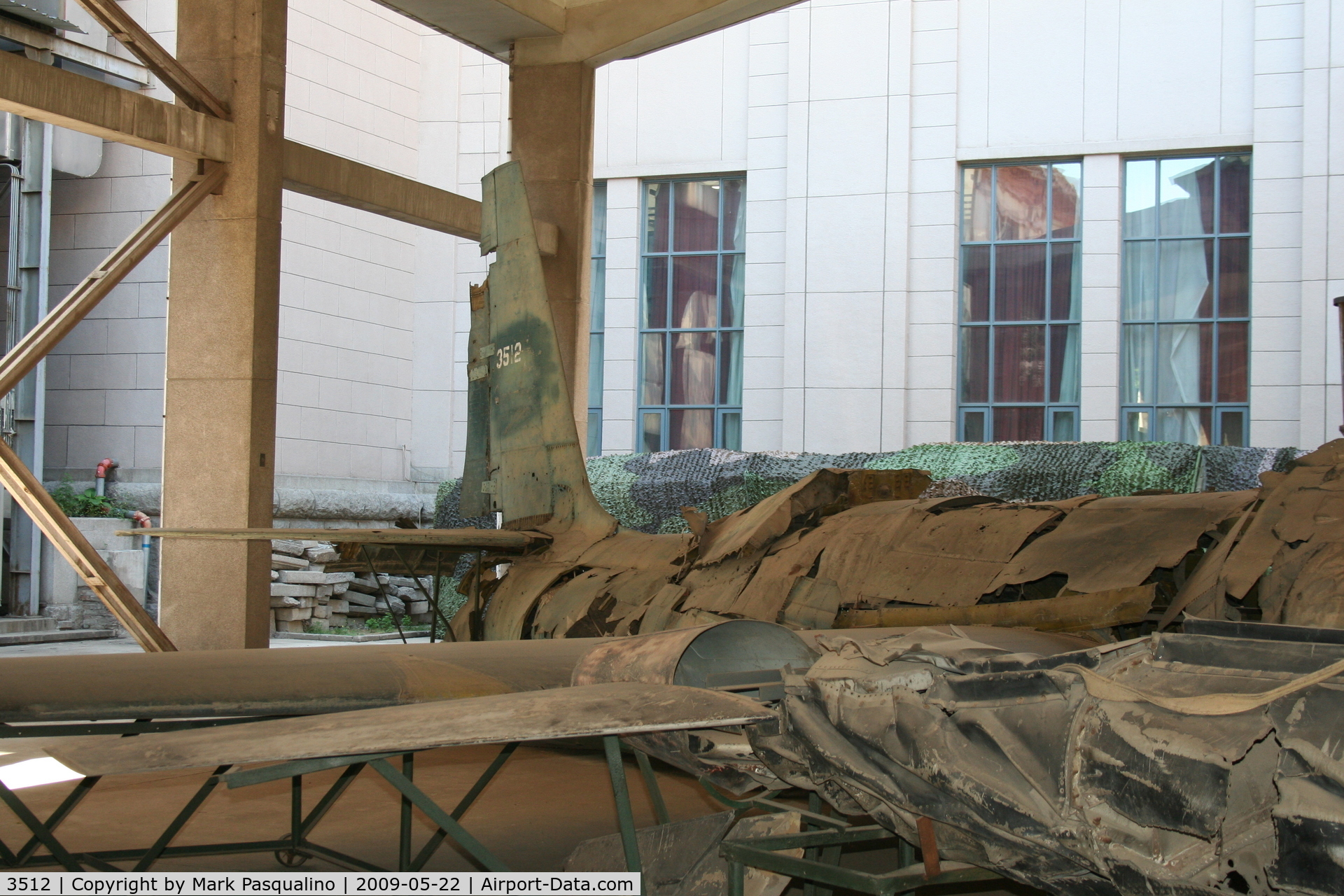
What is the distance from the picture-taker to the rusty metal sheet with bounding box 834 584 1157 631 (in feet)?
13.9

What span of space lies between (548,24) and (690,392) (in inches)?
267

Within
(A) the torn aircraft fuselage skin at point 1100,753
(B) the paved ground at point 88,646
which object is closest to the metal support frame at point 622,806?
(A) the torn aircraft fuselage skin at point 1100,753

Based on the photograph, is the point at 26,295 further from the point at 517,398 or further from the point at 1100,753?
the point at 1100,753

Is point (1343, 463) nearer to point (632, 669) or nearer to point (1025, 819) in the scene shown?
point (1025, 819)

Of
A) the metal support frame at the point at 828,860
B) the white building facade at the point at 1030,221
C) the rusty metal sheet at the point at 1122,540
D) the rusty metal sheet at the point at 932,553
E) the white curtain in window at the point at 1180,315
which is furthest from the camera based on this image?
the white curtain in window at the point at 1180,315

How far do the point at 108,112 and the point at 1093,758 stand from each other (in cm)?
945

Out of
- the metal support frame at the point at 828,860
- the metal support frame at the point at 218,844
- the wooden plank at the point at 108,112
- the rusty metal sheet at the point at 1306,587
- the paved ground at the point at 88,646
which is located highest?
the wooden plank at the point at 108,112

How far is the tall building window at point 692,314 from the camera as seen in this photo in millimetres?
18125

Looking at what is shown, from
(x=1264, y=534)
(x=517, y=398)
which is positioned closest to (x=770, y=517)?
(x=1264, y=534)

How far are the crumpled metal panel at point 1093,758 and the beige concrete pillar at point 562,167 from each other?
10610mm

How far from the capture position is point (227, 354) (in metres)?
10.1

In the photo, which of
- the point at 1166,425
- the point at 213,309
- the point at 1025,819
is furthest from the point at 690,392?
the point at 1025,819

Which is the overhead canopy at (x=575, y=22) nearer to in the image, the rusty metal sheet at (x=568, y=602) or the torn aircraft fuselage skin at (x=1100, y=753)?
the rusty metal sheet at (x=568, y=602)

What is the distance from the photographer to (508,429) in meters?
8.40
